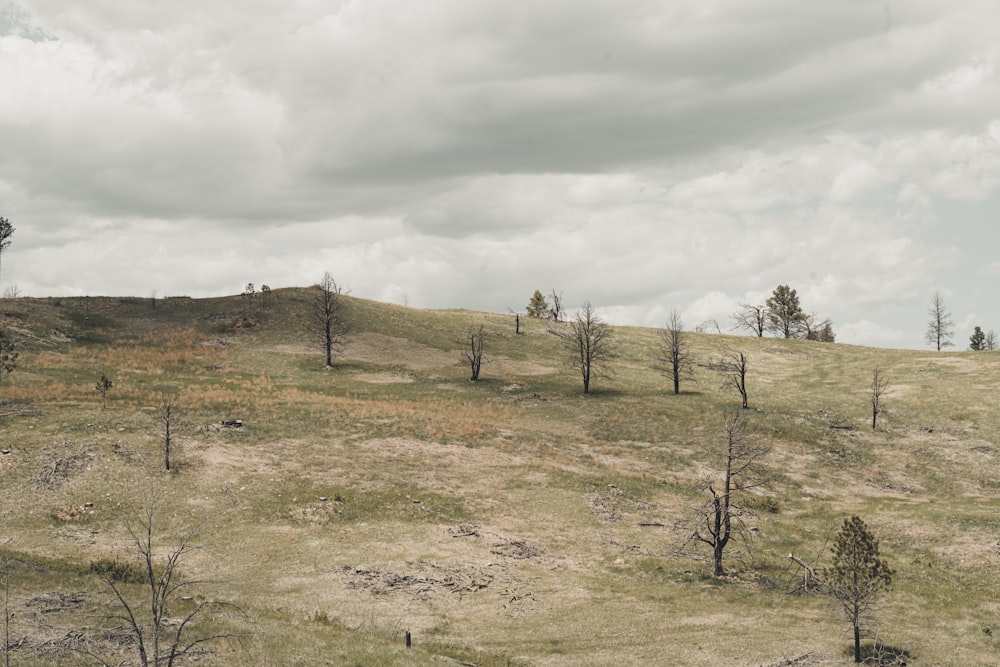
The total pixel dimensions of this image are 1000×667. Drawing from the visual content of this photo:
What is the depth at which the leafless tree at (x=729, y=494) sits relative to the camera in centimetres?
3584

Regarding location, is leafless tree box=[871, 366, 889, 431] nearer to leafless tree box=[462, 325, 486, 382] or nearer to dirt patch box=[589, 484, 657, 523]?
dirt patch box=[589, 484, 657, 523]

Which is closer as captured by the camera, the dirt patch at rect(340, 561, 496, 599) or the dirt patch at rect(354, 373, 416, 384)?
the dirt patch at rect(340, 561, 496, 599)

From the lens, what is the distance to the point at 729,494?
1549 inches

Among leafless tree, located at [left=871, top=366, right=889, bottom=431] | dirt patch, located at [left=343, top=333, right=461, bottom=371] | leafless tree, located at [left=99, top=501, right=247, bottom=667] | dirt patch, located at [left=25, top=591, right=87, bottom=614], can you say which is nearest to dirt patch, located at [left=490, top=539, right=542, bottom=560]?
leafless tree, located at [left=99, top=501, right=247, bottom=667]

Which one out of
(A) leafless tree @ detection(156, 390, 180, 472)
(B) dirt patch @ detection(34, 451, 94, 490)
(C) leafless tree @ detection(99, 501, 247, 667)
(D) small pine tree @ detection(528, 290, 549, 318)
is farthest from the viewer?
(D) small pine tree @ detection(528, 290, 549, 318)

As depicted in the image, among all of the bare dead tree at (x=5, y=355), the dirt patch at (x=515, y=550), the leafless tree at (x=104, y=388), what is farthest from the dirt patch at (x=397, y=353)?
the dirt patch at (x=515, y=550)

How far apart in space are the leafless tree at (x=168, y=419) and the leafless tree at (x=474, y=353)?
34.4 meters

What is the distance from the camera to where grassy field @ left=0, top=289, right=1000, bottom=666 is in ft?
85.4

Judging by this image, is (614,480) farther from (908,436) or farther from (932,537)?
(908,436)

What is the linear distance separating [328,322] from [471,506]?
5155 cm

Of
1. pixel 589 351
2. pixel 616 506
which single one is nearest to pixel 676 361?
pixel 589 351

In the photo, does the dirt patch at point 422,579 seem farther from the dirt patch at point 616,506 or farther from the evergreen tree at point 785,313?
the evergreen tree at point 785,313

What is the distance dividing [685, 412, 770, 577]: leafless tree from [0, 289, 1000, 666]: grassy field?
4.35 ft

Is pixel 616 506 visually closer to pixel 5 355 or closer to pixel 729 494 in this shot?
pixel 729 494
